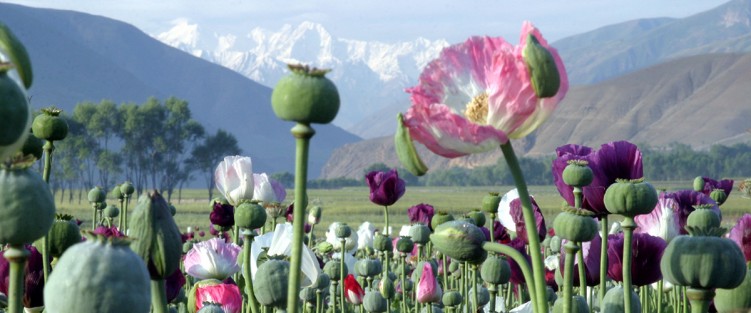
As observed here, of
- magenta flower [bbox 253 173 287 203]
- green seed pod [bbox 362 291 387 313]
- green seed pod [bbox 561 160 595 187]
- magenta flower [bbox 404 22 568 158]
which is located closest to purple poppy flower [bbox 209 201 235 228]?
magenta flower [bbox 253 173 287 203]

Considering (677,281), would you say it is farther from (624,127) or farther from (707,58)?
(707,58)

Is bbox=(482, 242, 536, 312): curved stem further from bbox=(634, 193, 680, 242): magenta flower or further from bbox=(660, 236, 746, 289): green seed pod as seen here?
bbox=(634, 193, 680, 242): magenta flower

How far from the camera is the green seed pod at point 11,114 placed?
0.85 meters

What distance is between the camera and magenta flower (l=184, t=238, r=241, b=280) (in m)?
3.06

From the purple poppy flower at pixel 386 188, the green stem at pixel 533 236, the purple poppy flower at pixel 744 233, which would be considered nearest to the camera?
the green stem at pixel 533 236

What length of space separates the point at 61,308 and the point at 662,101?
181m

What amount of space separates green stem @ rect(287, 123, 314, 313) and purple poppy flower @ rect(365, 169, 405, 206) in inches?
155

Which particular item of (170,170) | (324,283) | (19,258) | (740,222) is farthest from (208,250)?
(170,170)

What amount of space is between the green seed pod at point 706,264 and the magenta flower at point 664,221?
122cm

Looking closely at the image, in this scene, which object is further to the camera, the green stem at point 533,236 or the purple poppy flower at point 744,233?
the purple poppy flower at point 744,233

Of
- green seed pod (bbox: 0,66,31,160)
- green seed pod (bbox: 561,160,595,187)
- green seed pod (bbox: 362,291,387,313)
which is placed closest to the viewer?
green seed pod (bbox: 0,66,31,160)

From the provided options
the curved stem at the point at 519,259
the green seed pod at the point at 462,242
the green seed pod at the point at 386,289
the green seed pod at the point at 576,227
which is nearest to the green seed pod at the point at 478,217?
the green seed pod at the point at 386,289

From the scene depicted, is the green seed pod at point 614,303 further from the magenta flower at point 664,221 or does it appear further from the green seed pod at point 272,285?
the green seed pod at point 272,285

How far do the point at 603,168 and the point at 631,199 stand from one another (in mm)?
618
